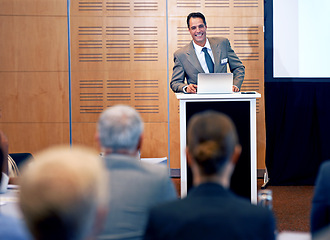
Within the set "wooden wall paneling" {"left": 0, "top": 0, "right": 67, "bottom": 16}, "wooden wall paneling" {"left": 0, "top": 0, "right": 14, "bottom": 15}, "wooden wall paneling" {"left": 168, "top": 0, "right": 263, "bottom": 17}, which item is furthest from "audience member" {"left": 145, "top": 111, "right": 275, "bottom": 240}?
"wooden wall paneling" {"left": 0, "top": 0, "right": 14, "bottom": 15}

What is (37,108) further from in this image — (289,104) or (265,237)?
(265,237)

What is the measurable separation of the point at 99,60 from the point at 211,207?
17.8ft

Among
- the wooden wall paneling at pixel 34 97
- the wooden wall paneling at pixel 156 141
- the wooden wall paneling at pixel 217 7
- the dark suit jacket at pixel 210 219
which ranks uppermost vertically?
the wooden wall paneling at pixel 217 7

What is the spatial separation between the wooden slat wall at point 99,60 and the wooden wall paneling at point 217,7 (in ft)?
0.04

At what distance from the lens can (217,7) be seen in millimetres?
6473

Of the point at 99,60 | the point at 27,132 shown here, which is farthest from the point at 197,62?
the point at 27,132

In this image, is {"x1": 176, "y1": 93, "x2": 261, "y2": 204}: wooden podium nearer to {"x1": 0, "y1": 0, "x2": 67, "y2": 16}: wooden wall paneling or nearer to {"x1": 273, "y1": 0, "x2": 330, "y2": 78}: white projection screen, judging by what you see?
{"x1": 273, "y1": 0, "x2": 330, "y2": 78}: white projection screen

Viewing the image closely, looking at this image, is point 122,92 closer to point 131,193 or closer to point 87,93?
point 87,93

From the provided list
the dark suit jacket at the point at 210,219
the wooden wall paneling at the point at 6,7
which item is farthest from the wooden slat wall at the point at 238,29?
the dark suit jacket at the point at 210,219

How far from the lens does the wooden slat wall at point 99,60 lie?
21.2ft

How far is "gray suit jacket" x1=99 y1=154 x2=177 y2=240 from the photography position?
68.6 inches

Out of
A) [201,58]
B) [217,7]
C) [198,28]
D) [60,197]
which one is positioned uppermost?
[217,7]

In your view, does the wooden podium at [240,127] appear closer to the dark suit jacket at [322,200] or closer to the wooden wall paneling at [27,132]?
the dark suit jacket at [322,200]

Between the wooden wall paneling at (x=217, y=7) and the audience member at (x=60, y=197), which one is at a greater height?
the wooden wall paneling at (x=217, y=7)
